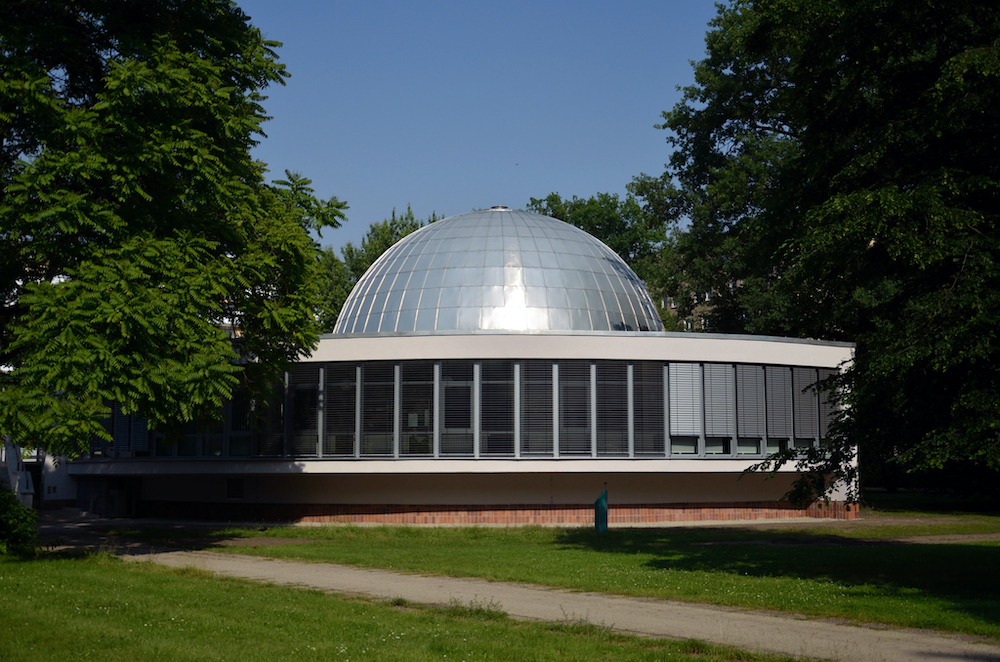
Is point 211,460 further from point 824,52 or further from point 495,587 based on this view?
point 824,52

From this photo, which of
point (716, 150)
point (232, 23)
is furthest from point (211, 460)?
point (716, 150)

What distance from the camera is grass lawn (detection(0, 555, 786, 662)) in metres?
9.99

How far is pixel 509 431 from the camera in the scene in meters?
33.1

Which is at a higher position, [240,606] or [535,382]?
[535,382]

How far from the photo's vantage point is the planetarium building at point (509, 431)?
3322 cm

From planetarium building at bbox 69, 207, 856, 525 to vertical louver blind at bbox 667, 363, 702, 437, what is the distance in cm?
5

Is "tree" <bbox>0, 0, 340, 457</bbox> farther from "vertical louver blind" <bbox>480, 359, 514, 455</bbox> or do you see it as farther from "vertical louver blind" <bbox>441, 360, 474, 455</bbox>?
"vertical louver blind" <bbox>480, 359, 514, 455</bbox>

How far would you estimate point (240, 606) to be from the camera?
1334cm

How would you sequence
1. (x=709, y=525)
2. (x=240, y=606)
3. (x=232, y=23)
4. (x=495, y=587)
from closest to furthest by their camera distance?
(x=240, y=606) < (x=495, y=587) < (x=232, y=23) < (x=709, y=525)

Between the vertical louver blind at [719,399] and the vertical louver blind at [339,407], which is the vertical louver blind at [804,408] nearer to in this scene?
the vertical louver blind at [719,399]

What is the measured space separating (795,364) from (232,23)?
77.4 ft

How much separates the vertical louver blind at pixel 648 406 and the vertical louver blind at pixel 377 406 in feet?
28.8

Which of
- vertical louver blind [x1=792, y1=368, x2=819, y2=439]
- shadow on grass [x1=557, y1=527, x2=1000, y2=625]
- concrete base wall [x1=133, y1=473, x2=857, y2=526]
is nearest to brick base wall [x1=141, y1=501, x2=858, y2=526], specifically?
concrete base wall [x1=133, y1=473, x2=857, y2=526]

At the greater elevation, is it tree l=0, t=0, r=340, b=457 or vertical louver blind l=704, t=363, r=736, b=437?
tree l=0, t=0, r=340, b=457
